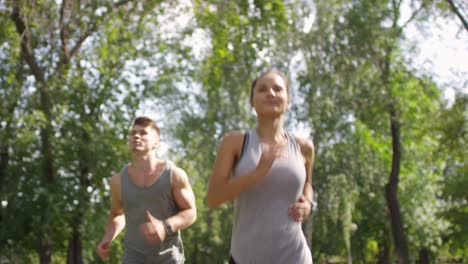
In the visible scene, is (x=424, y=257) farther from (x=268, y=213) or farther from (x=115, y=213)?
(x=268, y=213)

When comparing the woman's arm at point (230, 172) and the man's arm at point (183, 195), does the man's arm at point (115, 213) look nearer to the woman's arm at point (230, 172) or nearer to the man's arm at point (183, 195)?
the man's arm at point (183, 195)

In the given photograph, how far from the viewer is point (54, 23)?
65.1 feet

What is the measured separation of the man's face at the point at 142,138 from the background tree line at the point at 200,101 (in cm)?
1115

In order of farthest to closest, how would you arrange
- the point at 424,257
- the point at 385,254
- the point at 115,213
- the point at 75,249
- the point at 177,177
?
the point at 424,257
the point at 385,254
the point at 75,249
the point at 115,213
the point at 177,177

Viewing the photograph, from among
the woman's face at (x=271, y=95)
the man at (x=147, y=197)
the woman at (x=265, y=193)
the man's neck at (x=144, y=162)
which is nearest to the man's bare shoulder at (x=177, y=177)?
the man at (x=147, y=197)

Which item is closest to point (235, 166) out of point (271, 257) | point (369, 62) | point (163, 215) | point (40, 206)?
point (271, 257)

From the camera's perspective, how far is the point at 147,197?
557 centimetres

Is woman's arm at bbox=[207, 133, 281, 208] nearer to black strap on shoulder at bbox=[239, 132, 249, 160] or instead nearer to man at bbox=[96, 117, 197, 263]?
black strap on shoulder at bbox=[239, 132, 249, 160]

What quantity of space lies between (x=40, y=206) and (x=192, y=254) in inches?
890

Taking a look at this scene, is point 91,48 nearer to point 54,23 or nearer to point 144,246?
point 54,23

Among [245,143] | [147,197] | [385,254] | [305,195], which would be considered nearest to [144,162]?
[147,197]

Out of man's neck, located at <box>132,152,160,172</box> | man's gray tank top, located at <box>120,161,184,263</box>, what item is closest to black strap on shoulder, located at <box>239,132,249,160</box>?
man's gray tank top, located at <box>120,161,184,263</box>

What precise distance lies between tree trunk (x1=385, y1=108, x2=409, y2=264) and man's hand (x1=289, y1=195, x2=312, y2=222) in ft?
86.0

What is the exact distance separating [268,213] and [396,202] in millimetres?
26841
